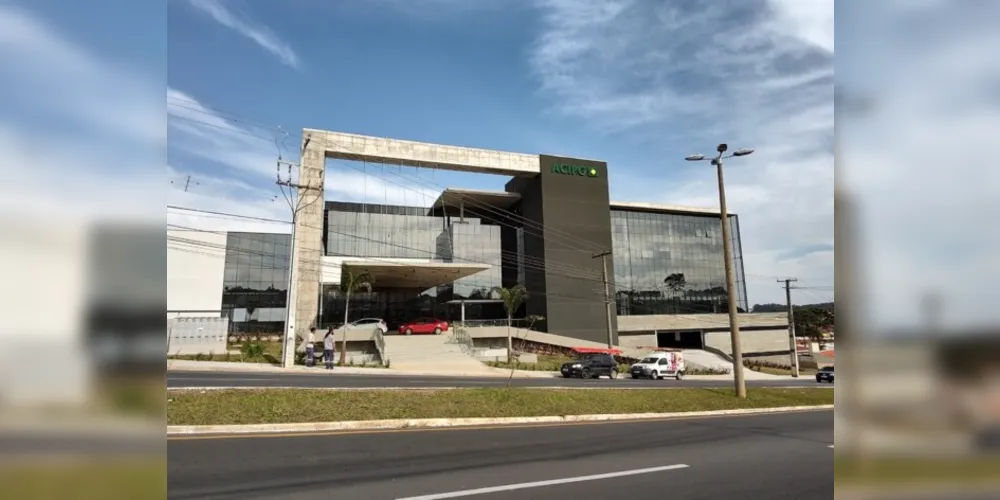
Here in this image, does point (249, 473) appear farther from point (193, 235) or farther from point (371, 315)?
point (371, 315)

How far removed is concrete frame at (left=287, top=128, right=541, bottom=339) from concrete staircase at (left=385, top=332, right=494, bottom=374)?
24.4ft

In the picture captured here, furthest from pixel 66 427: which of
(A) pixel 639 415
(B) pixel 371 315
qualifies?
(B) pixel 371 315

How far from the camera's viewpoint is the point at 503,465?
7.62m

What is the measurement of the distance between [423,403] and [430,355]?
25.0 meters

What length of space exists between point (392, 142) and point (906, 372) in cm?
5093

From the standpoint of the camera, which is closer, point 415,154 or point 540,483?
point 540,483

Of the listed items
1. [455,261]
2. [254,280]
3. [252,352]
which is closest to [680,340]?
[455,261]

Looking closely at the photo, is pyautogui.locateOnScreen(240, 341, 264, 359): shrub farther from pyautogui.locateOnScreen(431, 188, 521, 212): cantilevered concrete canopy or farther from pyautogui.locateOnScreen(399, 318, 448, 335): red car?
pyautogui.locateOnScreen(431, 188, 521, 212): cantilevered concrete canopy

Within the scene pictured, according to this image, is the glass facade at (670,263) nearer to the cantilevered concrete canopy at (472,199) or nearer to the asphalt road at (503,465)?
the cantilevered concrete canopy at (472,199)

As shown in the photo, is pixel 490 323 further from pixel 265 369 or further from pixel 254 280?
pixel 254 280

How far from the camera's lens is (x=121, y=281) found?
4.70 ft

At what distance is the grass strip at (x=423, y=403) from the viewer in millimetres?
10711

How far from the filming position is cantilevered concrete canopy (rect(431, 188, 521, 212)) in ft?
196

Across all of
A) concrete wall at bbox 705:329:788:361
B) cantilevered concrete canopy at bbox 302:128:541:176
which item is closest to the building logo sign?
cantilevered concrete canopy at bbox 302:128:541:176
